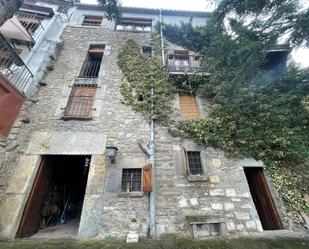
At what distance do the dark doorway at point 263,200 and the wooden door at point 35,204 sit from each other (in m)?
6.89

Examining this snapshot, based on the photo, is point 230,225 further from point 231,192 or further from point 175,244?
point 175,244

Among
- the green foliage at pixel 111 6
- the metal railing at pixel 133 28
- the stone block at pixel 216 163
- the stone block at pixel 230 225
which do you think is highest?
the metal railing at pixel 133 28

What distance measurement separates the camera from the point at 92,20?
10344mm

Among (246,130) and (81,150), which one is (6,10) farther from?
(246,130)

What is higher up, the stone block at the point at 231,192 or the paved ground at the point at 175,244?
the stone block at the point at 231,192

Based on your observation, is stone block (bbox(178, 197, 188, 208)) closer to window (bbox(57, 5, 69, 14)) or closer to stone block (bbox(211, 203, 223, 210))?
stone block (bbox(211, 203, 223, 210))

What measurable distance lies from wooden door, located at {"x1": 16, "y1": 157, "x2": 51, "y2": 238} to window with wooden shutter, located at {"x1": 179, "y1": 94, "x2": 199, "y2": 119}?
202 inches

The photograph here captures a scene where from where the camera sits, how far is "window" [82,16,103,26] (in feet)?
33.6

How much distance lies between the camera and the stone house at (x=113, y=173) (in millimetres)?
4531

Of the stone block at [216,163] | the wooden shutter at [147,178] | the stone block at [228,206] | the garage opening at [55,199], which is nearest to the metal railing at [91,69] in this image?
the garage opening at [55,199]

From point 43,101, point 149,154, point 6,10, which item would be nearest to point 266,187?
point 149,154

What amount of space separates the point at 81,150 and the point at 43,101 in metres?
2.71

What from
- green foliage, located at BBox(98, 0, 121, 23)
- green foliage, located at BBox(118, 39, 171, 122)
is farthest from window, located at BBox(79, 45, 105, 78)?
green foliage, located at BBox(98, 0, 121, 23)

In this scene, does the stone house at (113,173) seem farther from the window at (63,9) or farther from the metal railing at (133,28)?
the window at (63,9)
